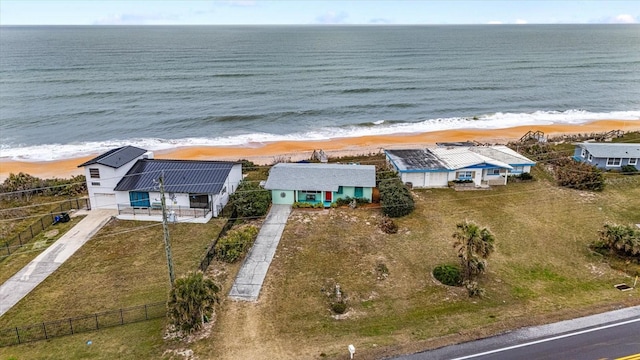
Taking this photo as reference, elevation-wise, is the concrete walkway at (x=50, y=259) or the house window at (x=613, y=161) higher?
the house window at (x=613, y=161)

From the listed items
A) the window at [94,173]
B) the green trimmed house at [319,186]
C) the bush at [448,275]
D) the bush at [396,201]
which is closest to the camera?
the bush at [448,275]

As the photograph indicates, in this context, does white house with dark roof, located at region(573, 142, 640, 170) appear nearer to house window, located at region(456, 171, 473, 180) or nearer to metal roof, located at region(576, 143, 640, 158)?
metal roof, located at region(576, 143, 640, 158)

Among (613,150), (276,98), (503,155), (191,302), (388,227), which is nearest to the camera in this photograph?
(191,302)

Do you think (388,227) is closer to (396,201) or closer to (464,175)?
(396,201)

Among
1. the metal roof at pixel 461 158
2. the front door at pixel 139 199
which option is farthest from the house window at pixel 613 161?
the front door at pixel 139 199

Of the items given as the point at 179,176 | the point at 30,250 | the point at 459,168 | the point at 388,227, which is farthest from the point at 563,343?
the point at 30,250

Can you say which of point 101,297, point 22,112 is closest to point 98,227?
A: point 101,297

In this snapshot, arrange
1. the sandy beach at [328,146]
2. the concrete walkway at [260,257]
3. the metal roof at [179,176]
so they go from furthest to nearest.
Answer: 1. the sandy beach at [328,146]
2. the metal roof at [179,176]
3. the concrete walkway at [260,257]

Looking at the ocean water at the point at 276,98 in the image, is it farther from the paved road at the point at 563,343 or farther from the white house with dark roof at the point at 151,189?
the paved road at the point at 563,343
